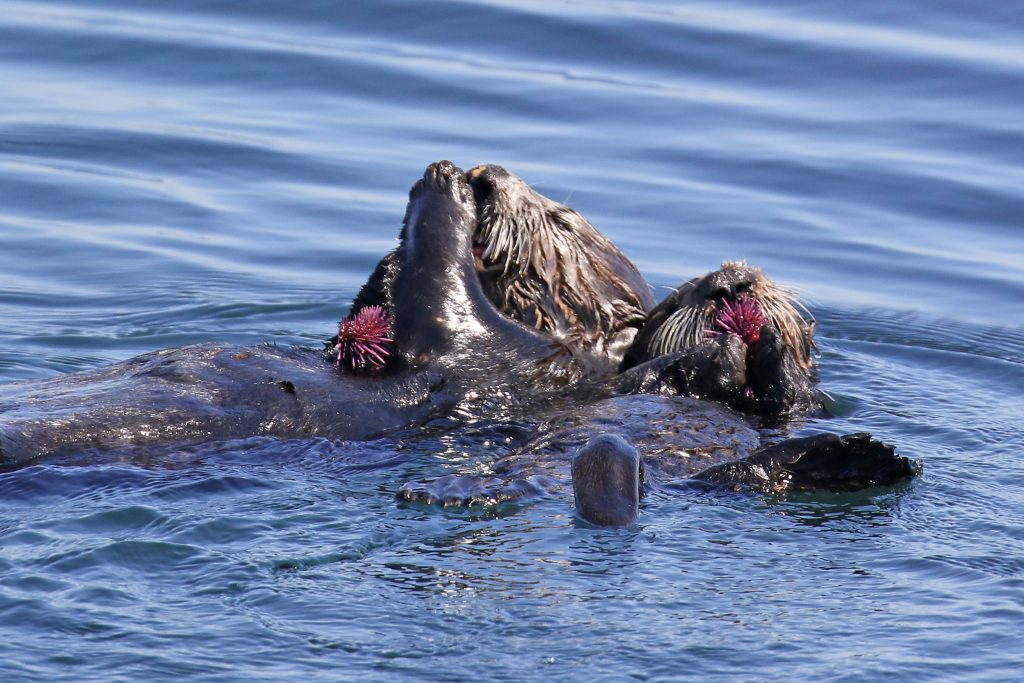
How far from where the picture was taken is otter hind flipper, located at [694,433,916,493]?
525cm

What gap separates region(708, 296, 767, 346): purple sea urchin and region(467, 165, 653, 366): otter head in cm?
47

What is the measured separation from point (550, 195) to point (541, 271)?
13.1 feet

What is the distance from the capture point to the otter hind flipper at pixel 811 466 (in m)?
5.25

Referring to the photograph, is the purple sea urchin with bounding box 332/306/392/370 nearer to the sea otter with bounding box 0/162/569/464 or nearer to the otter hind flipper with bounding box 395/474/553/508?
the sea otter with bounding box 0/162/569/464

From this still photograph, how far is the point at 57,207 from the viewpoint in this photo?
1025 centimetres

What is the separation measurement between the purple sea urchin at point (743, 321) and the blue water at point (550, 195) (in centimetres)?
57

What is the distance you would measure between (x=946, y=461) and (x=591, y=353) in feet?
5.06

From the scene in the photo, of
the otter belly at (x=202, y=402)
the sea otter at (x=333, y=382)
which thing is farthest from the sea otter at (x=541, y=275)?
the otter belly at (x=202, y=402)

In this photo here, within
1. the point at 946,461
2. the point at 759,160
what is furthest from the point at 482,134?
the point at 946,461

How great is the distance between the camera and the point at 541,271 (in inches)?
255

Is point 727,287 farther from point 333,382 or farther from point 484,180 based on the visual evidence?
point 333,382

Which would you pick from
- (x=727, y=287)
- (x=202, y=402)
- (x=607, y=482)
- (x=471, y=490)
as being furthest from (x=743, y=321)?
(x=202, y=402)

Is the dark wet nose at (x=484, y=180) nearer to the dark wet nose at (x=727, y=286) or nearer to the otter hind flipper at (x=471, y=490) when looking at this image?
the dark wet nose at (x=727, y=286)

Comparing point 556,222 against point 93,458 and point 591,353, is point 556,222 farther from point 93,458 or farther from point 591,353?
point 93,458
